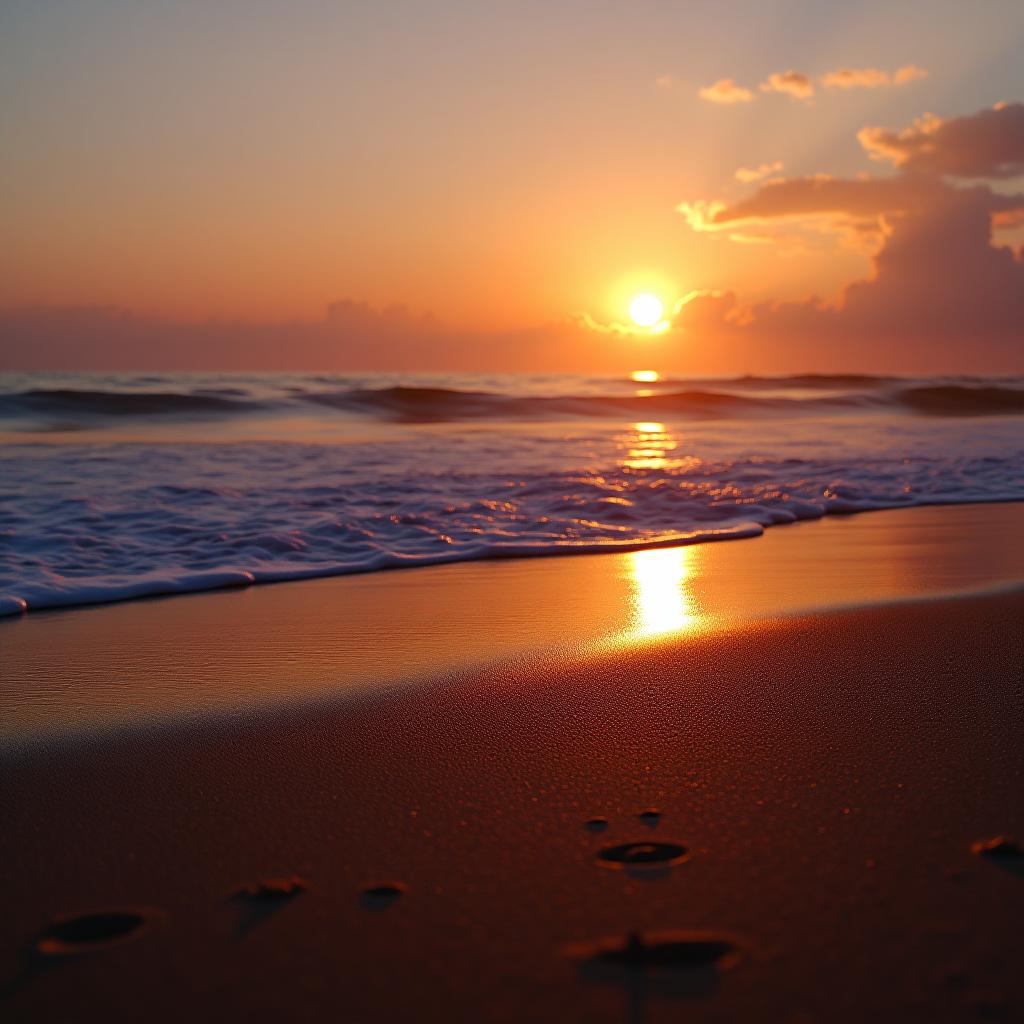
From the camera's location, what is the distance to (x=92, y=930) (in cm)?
147

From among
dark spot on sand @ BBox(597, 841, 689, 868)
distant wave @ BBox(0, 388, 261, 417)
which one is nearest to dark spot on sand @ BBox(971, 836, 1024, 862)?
dark spot on sand @ BBox(597, 841, 689, 868)

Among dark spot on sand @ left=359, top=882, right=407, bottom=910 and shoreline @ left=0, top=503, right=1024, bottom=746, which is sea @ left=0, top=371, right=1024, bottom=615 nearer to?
shoreline @ left=0, top=503, right=1024, bottom=746

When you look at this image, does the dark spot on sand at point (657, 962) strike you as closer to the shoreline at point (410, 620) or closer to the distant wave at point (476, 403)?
the shoreline at point (410, 620)

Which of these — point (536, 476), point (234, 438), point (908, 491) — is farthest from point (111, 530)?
point (234, 438)

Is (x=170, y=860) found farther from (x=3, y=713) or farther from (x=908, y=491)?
(x=908, y=491)

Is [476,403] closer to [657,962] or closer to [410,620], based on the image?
[410,620]

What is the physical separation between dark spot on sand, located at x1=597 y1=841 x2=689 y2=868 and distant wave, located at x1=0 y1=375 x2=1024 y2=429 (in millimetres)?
16499

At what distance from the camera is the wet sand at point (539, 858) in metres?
1.28

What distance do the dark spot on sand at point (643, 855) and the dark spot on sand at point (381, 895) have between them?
14.3 inches

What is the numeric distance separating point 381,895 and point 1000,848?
1088 mm

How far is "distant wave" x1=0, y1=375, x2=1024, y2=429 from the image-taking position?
1800 centimetres

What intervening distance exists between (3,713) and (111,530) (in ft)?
10.9

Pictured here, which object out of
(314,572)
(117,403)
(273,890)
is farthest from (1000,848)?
(117,403)

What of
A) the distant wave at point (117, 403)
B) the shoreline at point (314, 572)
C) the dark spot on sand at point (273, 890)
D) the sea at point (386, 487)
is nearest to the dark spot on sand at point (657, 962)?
the dark spot on sand at point (273, 890)
